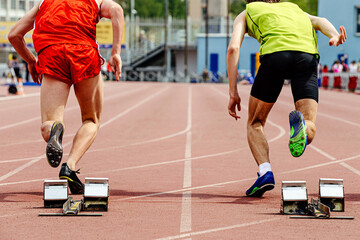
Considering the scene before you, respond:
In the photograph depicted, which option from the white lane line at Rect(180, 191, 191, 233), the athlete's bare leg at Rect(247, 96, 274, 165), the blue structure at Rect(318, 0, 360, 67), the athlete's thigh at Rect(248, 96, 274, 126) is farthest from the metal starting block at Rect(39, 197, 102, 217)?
the blue structure at Rect(318, 0, 360, 67)

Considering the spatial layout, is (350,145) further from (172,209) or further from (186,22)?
(186,22)

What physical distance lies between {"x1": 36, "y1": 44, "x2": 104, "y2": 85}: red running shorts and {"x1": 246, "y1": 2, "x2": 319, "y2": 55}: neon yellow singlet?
144 centimetres

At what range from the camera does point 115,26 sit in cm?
630

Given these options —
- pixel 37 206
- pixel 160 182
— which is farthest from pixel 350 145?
pixel 37 206

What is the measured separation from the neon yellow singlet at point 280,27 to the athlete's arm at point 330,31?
7cm

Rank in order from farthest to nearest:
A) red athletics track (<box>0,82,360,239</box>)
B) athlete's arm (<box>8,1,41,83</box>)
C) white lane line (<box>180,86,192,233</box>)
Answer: athlete's arm (<box>8,1,41,83</box>) → white lane line (<box>180,86,192,233</box>) → red athletics track (<box>0,82,360,239</box>)

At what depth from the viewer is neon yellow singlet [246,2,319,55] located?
607 cm

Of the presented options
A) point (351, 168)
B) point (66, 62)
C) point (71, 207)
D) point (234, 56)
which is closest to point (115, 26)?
point (66, 62)

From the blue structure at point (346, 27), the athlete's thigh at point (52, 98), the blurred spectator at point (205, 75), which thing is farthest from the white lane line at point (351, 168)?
the blurred spectator at point (205, 75)

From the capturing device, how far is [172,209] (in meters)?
5.69

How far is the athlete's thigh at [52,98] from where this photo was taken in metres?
6.00

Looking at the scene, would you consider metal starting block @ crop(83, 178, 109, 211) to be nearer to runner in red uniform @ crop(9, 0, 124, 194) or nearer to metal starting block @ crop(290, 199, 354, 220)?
runner in red uniform @ crop(9, 0, 124, 194)

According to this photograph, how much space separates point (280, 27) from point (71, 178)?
2.14 meters

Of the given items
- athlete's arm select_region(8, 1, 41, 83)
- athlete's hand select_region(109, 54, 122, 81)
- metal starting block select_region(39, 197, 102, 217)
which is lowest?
metal starting block select_region(39, 197, 102, 217)
